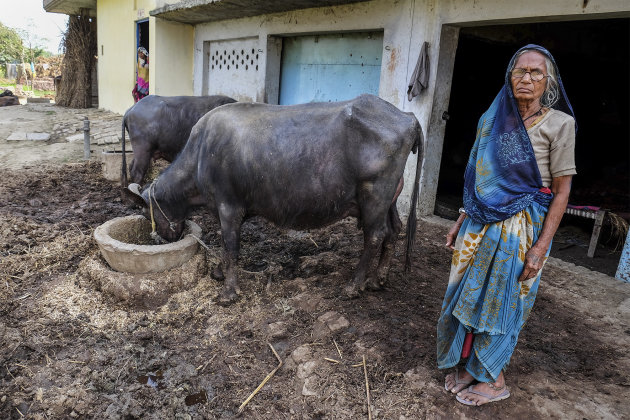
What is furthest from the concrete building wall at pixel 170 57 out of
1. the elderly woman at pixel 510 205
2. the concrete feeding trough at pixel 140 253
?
the elderly woman at pixel 510 205

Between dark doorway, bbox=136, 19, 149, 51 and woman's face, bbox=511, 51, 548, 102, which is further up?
dark doorway, bbox=136, 19, 149, 51

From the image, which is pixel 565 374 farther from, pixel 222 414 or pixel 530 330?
pixel 222 414

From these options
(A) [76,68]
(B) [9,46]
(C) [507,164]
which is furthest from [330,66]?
(B) [9,46]

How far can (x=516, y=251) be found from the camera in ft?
7.12

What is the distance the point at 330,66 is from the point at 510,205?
5.44 metres

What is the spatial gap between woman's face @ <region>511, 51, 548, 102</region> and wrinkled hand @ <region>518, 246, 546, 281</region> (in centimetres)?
75

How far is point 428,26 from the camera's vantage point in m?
5.32

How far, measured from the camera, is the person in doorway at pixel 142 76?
9969 millimetres

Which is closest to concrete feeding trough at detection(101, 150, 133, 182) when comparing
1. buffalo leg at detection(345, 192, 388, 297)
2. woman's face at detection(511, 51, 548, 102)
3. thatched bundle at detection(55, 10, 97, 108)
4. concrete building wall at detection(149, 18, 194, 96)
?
concrete building wall at detection(149, 18, 194, 96)

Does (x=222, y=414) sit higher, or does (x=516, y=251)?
(x=516, y=251)

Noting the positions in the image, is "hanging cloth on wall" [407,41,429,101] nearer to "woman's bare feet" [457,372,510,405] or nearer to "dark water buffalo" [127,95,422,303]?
"dark water buffalo" [127,95,422,303]

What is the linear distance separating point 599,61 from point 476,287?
7885 mm

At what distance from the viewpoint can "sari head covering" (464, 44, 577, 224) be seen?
82.8 inches

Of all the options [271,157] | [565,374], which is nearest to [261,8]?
[271,157]
